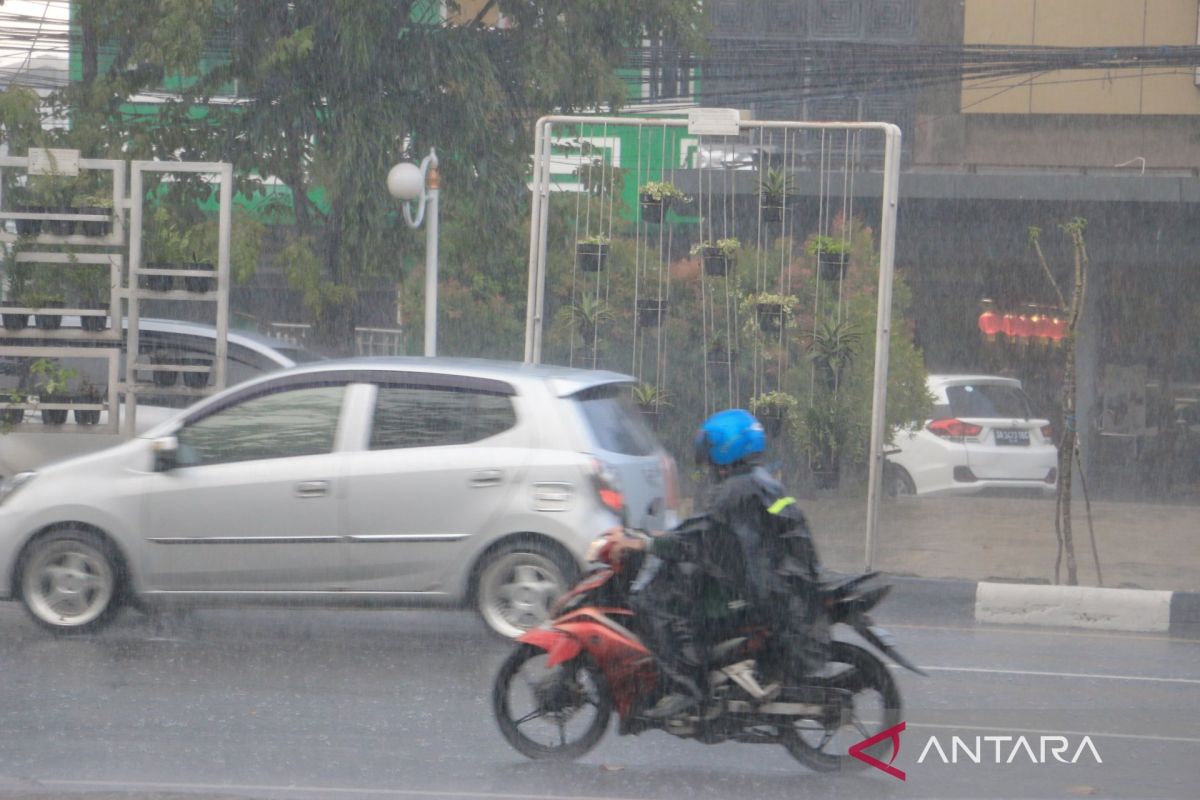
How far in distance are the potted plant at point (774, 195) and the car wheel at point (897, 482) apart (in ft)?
18.5

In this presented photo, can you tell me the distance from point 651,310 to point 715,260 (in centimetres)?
68

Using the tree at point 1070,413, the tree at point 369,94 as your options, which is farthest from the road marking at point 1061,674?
the tree at point 369,94

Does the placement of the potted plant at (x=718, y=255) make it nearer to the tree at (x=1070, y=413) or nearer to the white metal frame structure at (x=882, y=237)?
the white metal frame structure at (x=882, y=237)

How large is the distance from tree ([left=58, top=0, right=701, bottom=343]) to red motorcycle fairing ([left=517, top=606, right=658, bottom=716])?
9863 millimetres

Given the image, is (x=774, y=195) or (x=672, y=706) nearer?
(x=672, y=706)

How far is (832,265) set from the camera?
1188 centimetres

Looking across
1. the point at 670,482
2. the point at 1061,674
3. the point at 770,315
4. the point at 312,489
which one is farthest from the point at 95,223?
the point at 1061,674

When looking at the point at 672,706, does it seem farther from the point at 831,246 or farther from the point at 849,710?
the point at 831,246

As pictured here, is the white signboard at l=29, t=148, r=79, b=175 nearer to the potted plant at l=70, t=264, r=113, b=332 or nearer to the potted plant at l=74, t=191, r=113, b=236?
the potted plant at l=74, t=191, r=113, b=236

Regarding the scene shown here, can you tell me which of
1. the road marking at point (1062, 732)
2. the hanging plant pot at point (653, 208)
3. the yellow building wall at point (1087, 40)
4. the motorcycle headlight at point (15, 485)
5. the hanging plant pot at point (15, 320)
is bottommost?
the road marking at point (1062, 732)

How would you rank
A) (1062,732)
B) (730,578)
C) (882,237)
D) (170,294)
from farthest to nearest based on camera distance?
(170,294) < (882,237) < (1062,732) < (730,578)

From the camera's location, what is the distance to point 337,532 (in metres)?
7.87

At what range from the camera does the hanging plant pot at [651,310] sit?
12344mm

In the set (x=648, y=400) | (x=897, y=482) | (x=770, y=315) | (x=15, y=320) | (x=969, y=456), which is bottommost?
(x=897, y=482)
